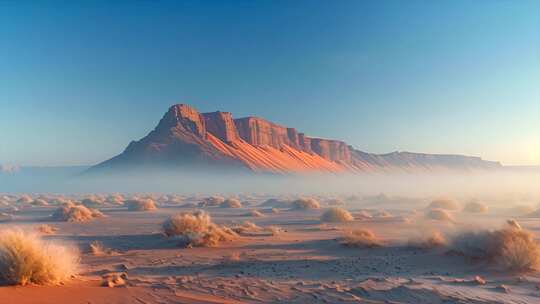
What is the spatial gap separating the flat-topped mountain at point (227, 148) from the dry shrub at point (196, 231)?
80.8m

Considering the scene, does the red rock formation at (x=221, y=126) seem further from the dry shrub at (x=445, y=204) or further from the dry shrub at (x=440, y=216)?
the dry shrub at (x=440, y=216)

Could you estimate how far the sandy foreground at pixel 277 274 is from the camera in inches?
308

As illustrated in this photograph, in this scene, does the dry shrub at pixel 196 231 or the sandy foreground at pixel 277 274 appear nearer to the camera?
the sandy foreground at pixel 277 274

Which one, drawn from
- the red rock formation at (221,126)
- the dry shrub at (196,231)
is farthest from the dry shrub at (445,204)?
the red rock formation at (221,126)

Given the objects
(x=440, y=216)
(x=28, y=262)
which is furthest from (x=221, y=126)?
(x=28, y=262)

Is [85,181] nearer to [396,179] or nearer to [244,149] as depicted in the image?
[244,149]

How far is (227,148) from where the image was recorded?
11162cm

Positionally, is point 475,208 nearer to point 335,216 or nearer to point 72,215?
point 335,216

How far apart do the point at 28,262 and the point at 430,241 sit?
11.1 meters

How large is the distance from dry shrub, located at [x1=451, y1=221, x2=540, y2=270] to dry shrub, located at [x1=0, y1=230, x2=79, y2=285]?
33.3ft

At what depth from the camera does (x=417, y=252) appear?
13.5 metres

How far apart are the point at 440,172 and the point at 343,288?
204m

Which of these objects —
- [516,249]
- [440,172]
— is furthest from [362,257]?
[440,172]

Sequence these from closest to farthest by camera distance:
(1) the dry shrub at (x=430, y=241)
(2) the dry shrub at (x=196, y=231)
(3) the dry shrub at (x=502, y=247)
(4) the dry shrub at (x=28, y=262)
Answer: (4) the dry shrub at (x=28, y=262) < (3) the dry shrub at (x=502, y=247) < (1) the dry shrub at (x=430, y=241) < (2) the dry shrub at (x=196, y=231)
